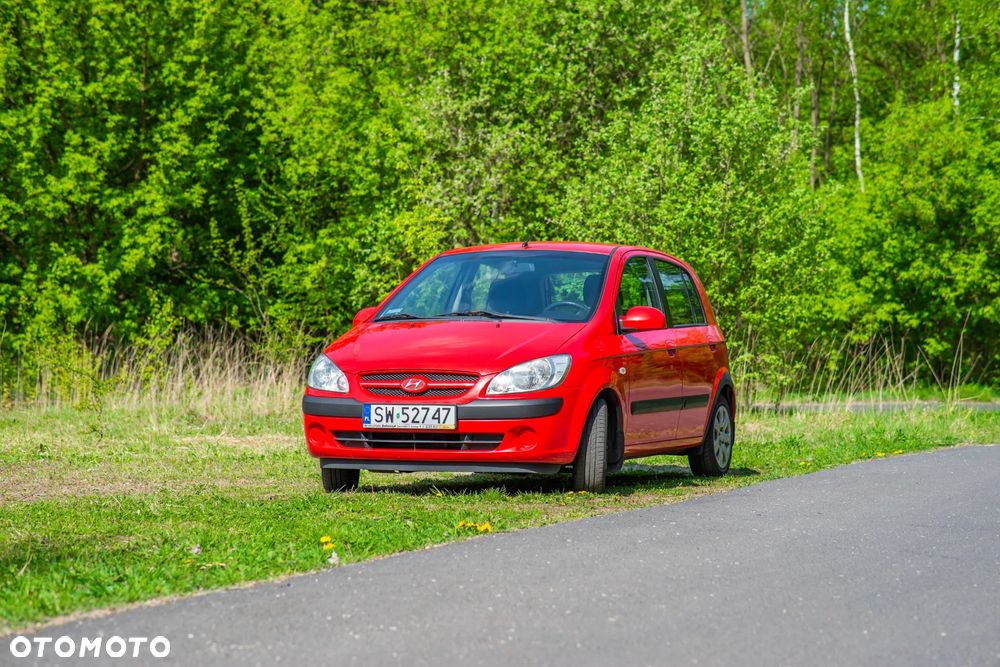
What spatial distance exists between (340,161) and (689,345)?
80.0 feet

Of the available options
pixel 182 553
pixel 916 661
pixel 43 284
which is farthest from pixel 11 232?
pixel 916 661

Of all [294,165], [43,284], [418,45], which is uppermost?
[418,45]

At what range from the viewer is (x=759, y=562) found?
7.18 metres

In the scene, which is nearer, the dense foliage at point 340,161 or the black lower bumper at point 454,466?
the black lower bumper at point 454,466

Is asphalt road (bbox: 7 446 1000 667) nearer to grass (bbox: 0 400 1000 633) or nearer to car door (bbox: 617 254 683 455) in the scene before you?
grass (bbox: 0 400 1000 633)

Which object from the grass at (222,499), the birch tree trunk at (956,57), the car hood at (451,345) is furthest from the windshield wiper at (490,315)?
the birch tree trunk at (956,57)

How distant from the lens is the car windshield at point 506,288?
34.3ft

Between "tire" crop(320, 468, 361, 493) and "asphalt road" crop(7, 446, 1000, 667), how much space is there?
2.42 metres

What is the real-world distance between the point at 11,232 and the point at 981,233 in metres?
22.0

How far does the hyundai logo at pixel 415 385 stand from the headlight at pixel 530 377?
16.6 inches

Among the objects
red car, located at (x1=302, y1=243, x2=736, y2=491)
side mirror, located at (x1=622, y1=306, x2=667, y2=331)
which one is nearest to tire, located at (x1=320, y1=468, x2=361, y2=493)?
red car, located at (x1=302, y1=243, x2=736, y2=491)

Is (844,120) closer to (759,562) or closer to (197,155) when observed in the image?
(197,155)

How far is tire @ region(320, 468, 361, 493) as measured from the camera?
33.9ft

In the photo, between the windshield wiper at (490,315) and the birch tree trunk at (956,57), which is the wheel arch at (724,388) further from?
the birch tree trunk at (956,57)
